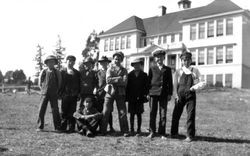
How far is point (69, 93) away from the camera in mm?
8773

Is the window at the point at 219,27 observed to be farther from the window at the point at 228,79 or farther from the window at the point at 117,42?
the window at the point at 117,42

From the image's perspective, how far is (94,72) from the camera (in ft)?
29.3

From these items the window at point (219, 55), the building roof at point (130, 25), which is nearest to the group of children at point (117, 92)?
the window at point (219, 55)

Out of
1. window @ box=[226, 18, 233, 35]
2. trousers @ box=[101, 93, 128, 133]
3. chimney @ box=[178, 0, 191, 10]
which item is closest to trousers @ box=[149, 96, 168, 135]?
trousers @ box=[101, 93, 128, 133]

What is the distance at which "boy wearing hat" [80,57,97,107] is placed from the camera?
8781mm

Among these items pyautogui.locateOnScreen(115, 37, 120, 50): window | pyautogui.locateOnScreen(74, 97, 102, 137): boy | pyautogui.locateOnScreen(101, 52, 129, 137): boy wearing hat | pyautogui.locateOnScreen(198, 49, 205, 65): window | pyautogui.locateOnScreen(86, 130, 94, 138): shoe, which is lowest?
pyautogui.locateOnScreen(86, 130, 94, 138): shoe

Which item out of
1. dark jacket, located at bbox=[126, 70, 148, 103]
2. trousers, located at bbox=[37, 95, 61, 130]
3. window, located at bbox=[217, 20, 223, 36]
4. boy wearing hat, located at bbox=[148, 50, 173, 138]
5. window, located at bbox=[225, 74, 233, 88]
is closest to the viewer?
boy wearing hat, located at bbox=[148, 50, 173, 138]

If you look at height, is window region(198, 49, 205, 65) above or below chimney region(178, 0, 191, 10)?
below

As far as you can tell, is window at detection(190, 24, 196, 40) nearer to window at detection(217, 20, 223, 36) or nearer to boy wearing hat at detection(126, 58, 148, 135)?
window at detection(217, 20, 223, 36)

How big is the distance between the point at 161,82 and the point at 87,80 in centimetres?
209

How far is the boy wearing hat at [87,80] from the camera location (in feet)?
28.8

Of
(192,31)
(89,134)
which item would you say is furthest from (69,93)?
(192,31)

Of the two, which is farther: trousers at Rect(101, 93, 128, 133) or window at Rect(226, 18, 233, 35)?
window at Rect(226, 18, 233, 35)

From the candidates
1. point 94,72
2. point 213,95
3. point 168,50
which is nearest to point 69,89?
point 94,72
